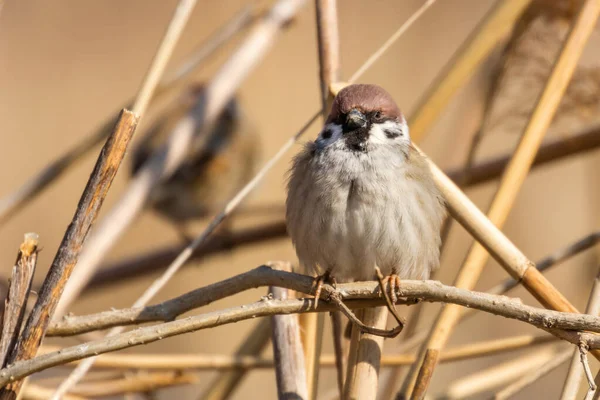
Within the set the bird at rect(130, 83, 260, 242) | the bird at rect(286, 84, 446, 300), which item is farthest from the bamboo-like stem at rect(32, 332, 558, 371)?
the bird at rect(130, 83, 260, 242)

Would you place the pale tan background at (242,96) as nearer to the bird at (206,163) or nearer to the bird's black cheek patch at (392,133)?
the bird at (206,163)

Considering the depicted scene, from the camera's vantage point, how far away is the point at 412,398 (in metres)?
1.56

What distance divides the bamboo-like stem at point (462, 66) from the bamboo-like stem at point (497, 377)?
0.80 meters

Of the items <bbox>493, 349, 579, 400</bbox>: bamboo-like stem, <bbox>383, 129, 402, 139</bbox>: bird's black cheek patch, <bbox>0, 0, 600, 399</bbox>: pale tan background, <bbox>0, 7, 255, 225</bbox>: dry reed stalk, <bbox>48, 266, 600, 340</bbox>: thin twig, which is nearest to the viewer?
<bbox>48, 266, 600, 340</bbox>: thin twig

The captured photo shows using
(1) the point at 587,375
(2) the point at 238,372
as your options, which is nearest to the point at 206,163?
(2) the point at 238,372

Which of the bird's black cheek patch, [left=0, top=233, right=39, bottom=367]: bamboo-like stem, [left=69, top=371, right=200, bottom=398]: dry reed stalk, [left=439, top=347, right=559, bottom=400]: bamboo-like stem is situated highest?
the bird's black cheek patch

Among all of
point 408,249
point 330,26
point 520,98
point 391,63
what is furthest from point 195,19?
point 408,249

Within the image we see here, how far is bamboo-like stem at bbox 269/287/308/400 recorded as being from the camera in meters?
1.69

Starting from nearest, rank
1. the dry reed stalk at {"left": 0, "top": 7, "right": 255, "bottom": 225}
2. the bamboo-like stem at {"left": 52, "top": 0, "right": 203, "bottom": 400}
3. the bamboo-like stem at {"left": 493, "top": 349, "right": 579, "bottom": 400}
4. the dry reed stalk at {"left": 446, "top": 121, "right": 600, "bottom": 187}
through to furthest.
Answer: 1. the bamboo-like stem at {"left": 52, "top": 0, "right": 203, "bottom": 400}
2. the bamboo-like stem at {"left": 493, "top": 349, "right": 579, "bottom": 400}
3. the dry reed stalk at {"left": 0, "top": 7, "right": 255, "bottom": 225}
4. the dry reed stalk at {"left": 446, "top": 121, "right": 600, "bottom": 187}

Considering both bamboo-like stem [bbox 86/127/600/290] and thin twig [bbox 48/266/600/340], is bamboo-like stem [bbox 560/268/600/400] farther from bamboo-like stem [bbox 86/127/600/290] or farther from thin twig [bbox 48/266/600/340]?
bamboo-like stem [bbox 86/127/600/290]

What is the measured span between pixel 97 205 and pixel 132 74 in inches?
140

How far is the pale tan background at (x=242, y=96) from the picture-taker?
164 inches

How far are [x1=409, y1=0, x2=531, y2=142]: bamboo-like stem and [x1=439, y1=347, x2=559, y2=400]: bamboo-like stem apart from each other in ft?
2.61

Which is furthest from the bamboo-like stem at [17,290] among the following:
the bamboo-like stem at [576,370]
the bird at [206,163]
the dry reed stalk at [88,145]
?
the bird at [206,163]
